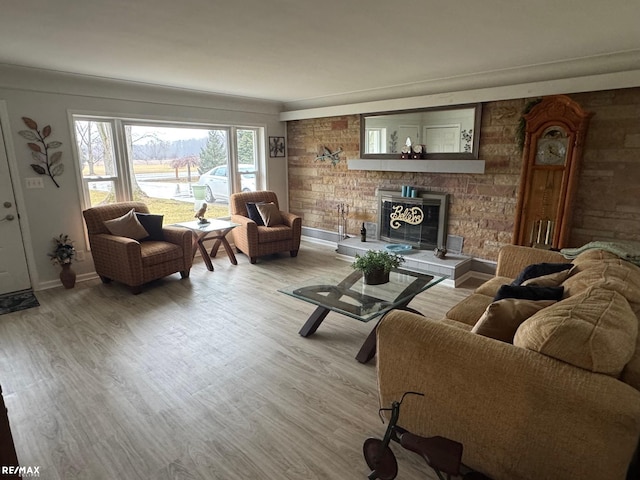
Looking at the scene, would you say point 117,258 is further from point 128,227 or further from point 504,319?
point 504,319

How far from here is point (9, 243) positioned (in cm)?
389

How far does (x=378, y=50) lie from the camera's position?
302 cm

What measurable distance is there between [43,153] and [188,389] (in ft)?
10.8

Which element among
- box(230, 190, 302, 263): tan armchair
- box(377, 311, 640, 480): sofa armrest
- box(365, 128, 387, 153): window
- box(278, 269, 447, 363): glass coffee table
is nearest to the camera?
box(377, 311, 640, 480): sofa armrest

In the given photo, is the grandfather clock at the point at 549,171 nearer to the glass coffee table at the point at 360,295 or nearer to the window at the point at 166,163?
the glass coffee table at the point at 360,295

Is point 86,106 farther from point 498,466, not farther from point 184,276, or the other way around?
point 498,466

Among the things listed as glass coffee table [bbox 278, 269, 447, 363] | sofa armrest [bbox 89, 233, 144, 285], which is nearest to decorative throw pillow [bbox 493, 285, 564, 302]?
glass coffee table [bbox 278, 269, 447, 363]

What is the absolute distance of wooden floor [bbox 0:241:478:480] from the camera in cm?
181

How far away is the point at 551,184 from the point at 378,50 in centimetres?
220

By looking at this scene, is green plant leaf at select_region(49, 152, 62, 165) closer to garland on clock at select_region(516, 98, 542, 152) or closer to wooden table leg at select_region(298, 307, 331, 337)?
wooden table leg at select_region(298, 307, 331, 337)

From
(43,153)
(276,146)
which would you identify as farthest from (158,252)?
(276,146)

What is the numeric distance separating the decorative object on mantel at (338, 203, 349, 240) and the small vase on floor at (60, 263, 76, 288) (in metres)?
3.64

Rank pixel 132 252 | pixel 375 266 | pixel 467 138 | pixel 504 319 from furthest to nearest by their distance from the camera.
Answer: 1. pixel 467 138
2. pixel 132 252
3. pixel 375 266
4. pixel 504 319

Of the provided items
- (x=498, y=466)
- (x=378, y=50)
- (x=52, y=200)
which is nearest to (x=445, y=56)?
(x=378, y=50)
